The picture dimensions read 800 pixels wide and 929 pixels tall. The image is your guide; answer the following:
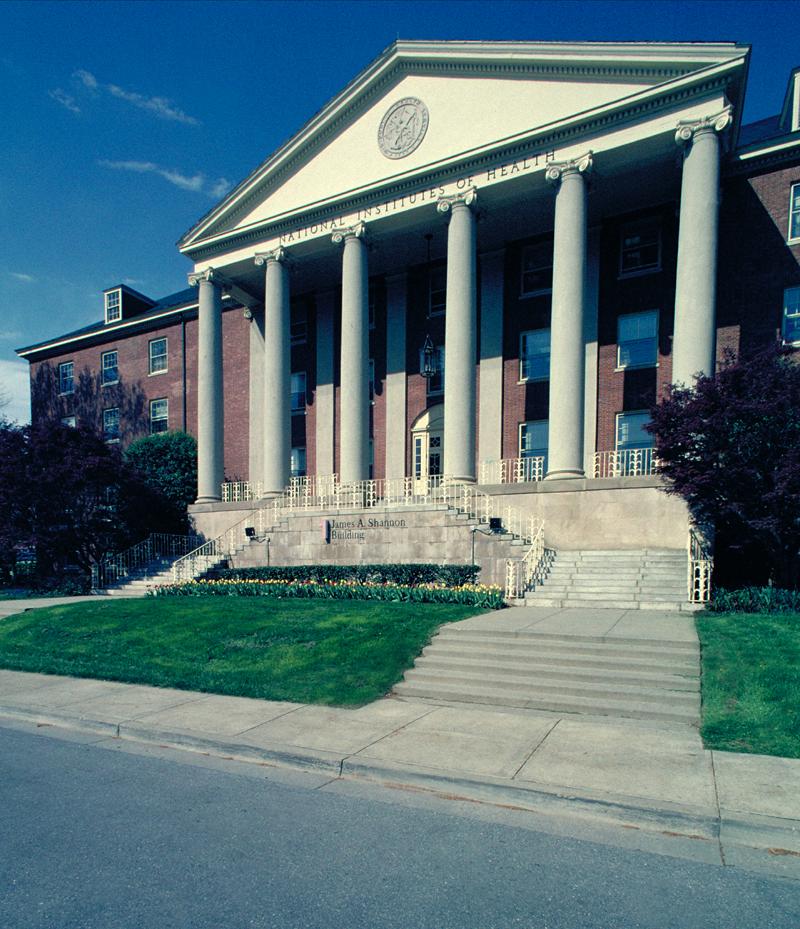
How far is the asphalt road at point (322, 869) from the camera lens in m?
3.87

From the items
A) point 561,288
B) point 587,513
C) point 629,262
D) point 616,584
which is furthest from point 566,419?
point 629,262

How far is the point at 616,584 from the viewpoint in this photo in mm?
15211

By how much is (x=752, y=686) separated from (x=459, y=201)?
1915 cm

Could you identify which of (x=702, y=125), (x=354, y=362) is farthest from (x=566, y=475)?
(x=702, y=125)

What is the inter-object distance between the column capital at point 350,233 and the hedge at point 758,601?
18633 millimetres

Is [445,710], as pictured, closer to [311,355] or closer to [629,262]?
[629,262]

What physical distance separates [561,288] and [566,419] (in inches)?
171

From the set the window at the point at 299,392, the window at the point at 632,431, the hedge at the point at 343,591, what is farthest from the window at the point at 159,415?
the window at the point at 632,431

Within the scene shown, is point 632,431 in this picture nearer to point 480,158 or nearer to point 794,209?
point 794,209

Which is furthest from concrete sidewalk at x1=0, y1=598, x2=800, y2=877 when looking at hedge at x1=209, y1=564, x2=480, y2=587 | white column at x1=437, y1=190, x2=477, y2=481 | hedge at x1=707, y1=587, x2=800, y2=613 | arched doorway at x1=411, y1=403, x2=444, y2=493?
arched doorway at x1=411, y1=403, x2=444, y2=493

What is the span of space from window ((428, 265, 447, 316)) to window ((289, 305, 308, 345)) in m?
7.02

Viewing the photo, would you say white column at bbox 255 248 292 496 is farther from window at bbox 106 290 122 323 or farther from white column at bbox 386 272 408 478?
window at bbox 106 290 122 323

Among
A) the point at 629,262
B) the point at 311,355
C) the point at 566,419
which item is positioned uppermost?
the point at 629,262

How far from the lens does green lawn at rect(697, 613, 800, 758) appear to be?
6840mm
